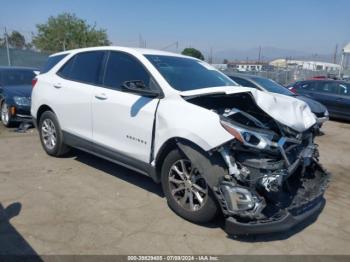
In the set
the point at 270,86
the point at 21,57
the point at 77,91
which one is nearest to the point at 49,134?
the point at 77,91

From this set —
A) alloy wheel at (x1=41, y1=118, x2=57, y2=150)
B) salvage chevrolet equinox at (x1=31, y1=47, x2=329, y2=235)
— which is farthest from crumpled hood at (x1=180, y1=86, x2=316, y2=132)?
alloy wheel at (x1=41, y1=118, x2=57, y2=150)

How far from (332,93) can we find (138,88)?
10593 millimetres

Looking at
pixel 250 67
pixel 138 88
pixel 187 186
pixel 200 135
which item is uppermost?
pixel 138 88

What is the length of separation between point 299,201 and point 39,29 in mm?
50317

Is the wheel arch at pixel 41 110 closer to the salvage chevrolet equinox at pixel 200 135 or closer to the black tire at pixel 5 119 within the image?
the salvage chevrolet equinox at pixel 200 135

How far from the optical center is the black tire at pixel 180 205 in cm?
349

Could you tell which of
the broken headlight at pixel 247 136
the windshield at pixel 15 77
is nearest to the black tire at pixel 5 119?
the windshield at pixel 15 77

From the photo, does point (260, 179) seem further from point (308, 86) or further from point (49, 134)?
point (308, 86)

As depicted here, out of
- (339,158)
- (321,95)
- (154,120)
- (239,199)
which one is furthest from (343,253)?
(321,95)

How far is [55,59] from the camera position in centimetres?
575

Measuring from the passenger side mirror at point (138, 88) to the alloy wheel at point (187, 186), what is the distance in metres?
0.85

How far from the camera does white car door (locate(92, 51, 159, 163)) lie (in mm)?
4016

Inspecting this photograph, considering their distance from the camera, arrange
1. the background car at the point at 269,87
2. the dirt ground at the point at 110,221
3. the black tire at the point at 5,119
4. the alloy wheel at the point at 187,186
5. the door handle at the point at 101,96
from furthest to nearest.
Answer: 1. the background car at the point at 269,87
2. the black tire at the point at 5,119
3. the door handle at the point at 101,96
4. the alloy wheel at the point at 187,186
5. the dirt ground at the point at 110,221

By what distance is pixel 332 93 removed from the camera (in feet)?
41.2
